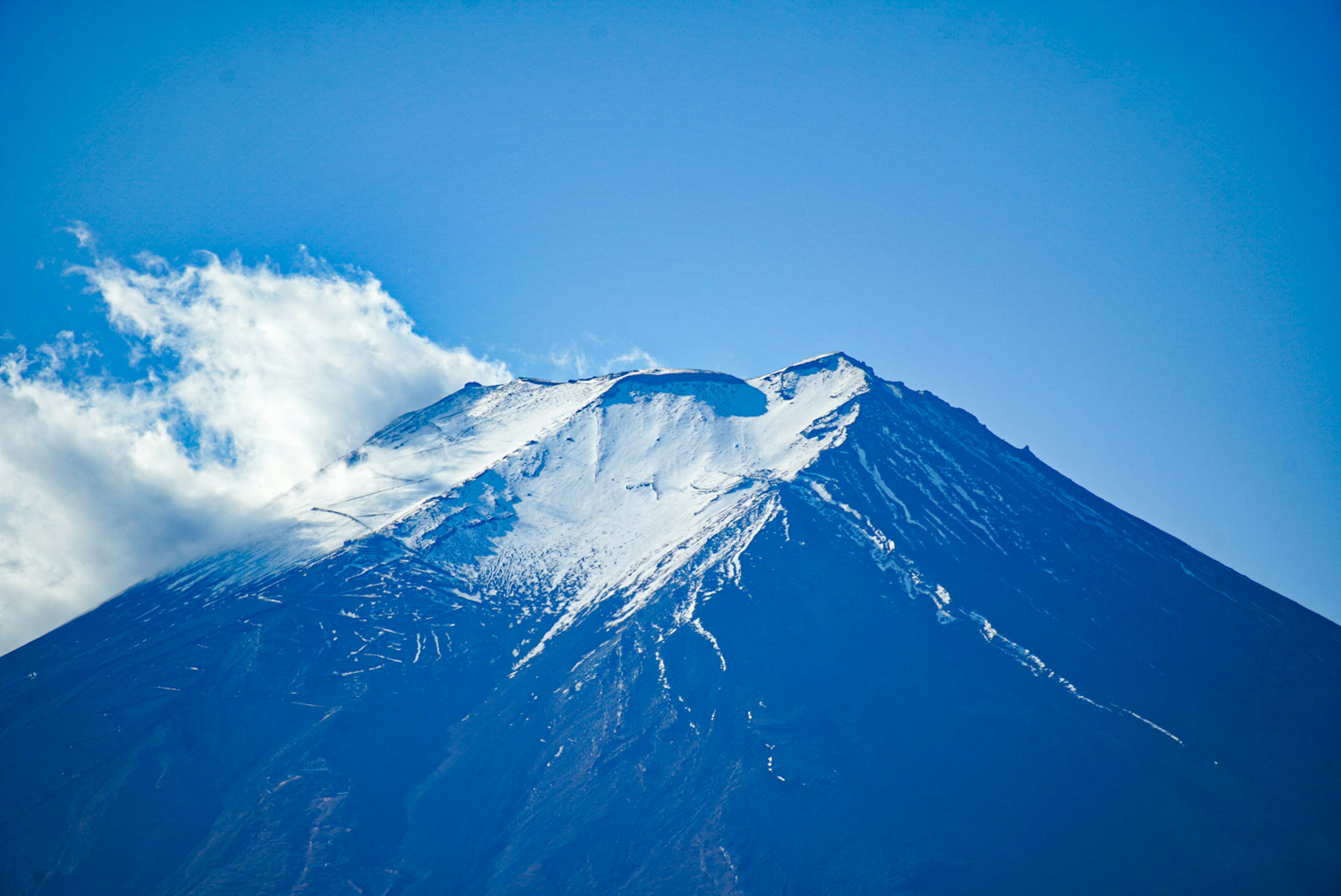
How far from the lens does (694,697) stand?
93938 millimetres

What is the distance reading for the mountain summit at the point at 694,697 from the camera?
80062 millimetres

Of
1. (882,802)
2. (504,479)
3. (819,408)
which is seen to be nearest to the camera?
(882,802)

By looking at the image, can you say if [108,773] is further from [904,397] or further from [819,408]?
[904,397]

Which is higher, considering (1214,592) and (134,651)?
(1214,592)

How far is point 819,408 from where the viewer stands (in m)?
139

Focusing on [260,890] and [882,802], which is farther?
[882,802]

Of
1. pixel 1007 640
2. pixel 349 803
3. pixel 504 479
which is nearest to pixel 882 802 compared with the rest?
pixel 1007 640

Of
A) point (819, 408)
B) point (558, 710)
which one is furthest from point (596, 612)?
point (819, 408)

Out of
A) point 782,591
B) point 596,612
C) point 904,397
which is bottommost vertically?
point 596,612

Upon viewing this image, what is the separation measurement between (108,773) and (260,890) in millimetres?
21553

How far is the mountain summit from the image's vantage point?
8006 centimetres

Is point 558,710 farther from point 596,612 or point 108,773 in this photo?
point 108,773

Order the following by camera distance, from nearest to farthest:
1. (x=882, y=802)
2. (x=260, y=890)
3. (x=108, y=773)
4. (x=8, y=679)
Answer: (x=260, y=890), (x=882, y=802), (x=108, y=773), (x=8, y=679)

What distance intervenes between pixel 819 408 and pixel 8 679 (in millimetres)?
96181
